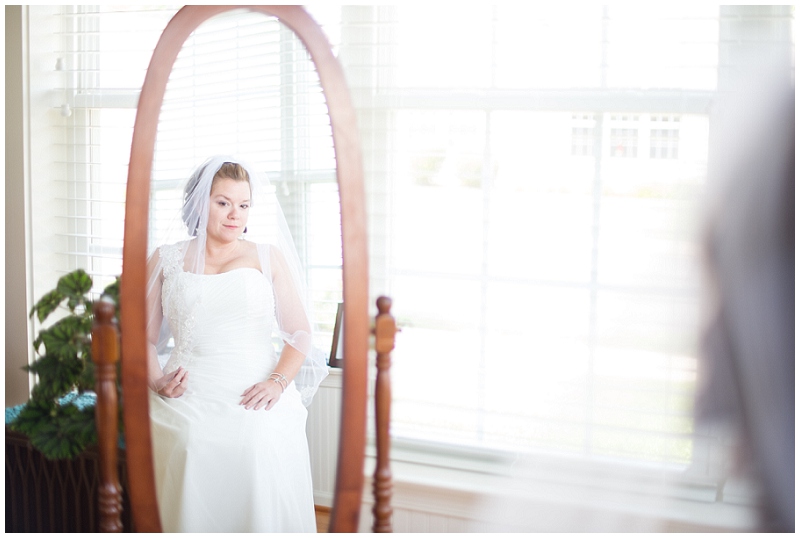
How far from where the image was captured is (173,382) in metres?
1.38

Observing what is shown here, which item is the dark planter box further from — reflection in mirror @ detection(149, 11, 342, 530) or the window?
the window

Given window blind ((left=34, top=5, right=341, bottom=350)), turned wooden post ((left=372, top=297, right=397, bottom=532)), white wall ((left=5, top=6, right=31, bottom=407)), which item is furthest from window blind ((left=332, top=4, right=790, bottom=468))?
white wall ((left=5, top=6, right=31, bottom=407))

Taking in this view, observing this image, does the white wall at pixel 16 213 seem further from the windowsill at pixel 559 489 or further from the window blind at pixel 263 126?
the windowsill at pixel 559 489

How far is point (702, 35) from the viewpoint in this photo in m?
1.67

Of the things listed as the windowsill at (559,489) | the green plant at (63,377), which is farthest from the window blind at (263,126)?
the windowsill at (559,489)

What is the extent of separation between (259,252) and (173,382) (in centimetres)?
34

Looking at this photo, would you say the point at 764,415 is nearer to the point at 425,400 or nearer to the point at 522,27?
the point at 425,400

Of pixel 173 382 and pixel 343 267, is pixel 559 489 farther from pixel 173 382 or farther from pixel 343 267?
pixel 173 382

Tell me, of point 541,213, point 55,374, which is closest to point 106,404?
point 55,374

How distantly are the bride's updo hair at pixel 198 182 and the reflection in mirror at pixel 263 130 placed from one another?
Result: 0.03m

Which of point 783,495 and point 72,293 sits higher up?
point 72,293

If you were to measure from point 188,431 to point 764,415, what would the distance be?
1.45m

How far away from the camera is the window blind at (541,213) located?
170 centimetres

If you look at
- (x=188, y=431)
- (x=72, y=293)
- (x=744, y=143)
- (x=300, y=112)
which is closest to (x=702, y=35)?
(x=744, y=143)
